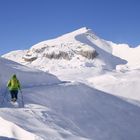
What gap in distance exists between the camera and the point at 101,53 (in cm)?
10288

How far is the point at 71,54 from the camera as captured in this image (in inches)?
3600

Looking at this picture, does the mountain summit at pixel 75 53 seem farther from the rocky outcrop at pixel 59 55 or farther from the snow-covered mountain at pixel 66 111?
the snow-covered mountain at pixel 66 111

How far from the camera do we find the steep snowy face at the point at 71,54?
88.4m

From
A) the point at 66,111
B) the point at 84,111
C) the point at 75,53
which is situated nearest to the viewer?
the point at 66,111

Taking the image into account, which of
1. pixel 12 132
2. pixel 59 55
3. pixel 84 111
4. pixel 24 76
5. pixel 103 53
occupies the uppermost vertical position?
pixel 103 53

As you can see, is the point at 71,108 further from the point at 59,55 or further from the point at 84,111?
the point at 59,55

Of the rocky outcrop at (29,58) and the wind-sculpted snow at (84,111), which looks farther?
the rocky outcrop at (29,58)

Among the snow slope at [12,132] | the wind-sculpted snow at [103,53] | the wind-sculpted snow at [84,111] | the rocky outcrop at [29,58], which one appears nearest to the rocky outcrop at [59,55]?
the rocky outcrop at [29,58]

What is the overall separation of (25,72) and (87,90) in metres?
5.56

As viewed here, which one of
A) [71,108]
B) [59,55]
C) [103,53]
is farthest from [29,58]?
[71,108]

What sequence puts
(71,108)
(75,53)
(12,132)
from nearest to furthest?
(12,132)
(71,108)
(75,53)

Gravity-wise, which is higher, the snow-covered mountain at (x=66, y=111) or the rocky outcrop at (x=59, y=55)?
the rocky outcrop at (x=59, y=55)

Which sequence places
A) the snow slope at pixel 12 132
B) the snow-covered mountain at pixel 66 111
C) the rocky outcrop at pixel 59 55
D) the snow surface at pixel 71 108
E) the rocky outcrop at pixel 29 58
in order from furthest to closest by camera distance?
the rocky outcrop at pixel 29 58 → the rocky outcrop at pixel 59 55 → the snow-covered mountain at pixel 66 111 → the snow surface at pixel 71 108 → the snow slope at pixel 12 132

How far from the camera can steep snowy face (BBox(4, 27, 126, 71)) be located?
290 feet
